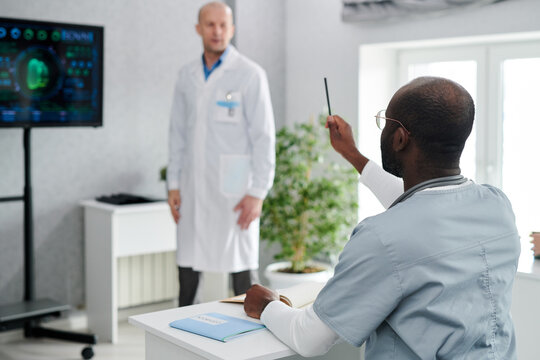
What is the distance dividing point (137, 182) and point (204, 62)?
3.69 ft

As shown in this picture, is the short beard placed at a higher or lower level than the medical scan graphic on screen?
lower

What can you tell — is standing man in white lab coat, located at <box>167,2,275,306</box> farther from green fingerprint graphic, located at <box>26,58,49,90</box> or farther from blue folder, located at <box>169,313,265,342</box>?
blue folder, located at <box>169,313,265,342</box>

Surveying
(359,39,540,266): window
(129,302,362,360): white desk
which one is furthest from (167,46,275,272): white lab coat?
(129,302,362,360): white desk

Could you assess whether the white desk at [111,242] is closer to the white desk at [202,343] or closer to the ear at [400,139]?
the white desk at [202,343]

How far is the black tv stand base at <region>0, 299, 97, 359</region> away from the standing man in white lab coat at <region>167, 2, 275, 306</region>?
23.0 inches

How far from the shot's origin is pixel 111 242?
11.8 feet

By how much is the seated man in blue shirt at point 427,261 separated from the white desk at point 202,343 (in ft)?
0.28

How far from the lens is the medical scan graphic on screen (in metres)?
3.21

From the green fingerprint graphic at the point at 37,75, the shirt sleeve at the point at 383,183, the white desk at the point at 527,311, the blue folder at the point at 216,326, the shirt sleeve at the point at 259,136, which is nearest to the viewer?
the blue folder at the point at 216,326

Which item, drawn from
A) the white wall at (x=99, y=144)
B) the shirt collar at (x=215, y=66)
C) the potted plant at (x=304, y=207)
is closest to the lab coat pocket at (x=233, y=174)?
the shirt collar at (x=215, y=66)

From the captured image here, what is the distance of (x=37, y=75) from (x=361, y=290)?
2448 millimetres

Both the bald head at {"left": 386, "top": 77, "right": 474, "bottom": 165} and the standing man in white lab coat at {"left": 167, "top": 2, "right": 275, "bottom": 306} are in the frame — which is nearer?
the bald head at {"left": 386, "top": 77, "right": 474, "bottom": 165}

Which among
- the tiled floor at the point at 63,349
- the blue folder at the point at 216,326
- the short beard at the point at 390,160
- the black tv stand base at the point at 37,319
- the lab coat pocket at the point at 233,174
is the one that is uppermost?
the short beard at the point at 390,160

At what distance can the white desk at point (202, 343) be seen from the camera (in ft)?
4.80
